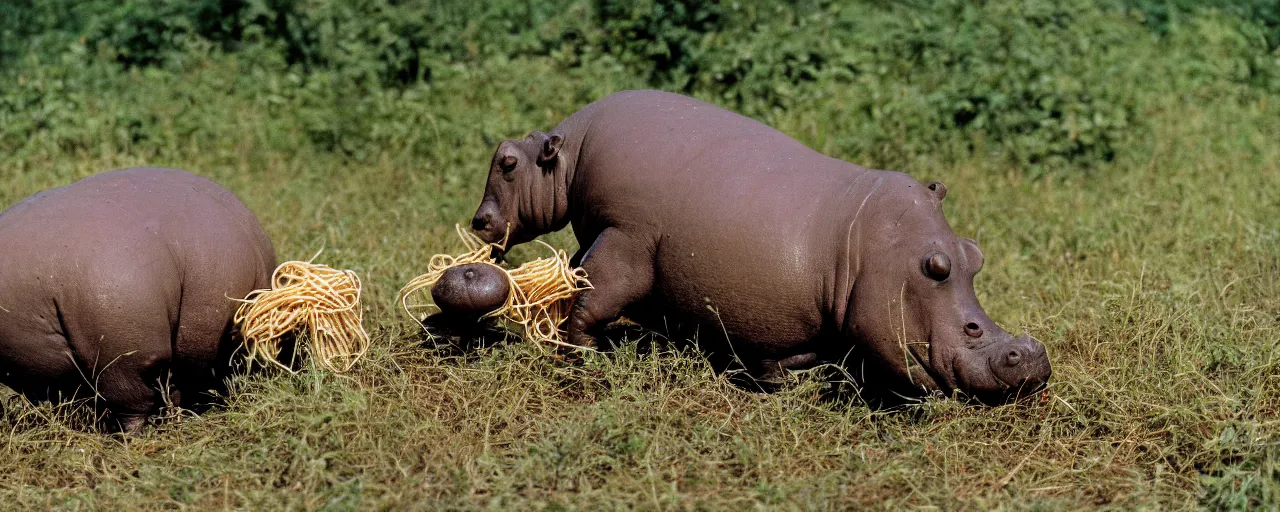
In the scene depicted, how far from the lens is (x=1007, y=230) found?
7488mm

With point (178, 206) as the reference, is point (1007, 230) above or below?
below

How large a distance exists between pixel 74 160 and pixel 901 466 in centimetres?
612

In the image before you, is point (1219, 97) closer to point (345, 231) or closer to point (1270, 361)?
point (1270, 361)

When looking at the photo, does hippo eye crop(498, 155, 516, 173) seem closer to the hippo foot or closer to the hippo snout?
the hippo foot

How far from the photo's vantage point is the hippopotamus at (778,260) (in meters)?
4.85

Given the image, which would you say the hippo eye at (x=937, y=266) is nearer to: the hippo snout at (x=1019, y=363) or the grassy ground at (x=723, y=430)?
the hippo snout at (x=1019, y=363)

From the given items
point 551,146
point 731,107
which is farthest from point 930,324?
point 731,107

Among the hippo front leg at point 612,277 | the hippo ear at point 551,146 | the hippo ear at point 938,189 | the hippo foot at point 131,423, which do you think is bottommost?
the hippo foot at point 131,423

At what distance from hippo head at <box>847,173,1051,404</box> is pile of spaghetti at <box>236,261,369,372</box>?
2.03 meters

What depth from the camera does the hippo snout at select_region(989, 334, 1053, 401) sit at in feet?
15.7

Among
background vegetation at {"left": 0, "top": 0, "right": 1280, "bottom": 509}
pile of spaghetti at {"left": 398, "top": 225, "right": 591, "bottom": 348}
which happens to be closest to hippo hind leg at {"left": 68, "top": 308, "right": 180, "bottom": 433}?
background vegetation at {"left": 0, "top": 0, "right": 1280, "bottom": 509}

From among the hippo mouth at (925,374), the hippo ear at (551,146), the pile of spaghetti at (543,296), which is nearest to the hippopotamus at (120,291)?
the pile of spaghetti at (543,296)

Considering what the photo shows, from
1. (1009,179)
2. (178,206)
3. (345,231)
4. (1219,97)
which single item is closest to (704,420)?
(178,206)

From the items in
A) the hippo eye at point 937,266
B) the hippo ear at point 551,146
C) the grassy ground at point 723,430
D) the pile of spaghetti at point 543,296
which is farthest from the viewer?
the hippo ear at point 551,146
